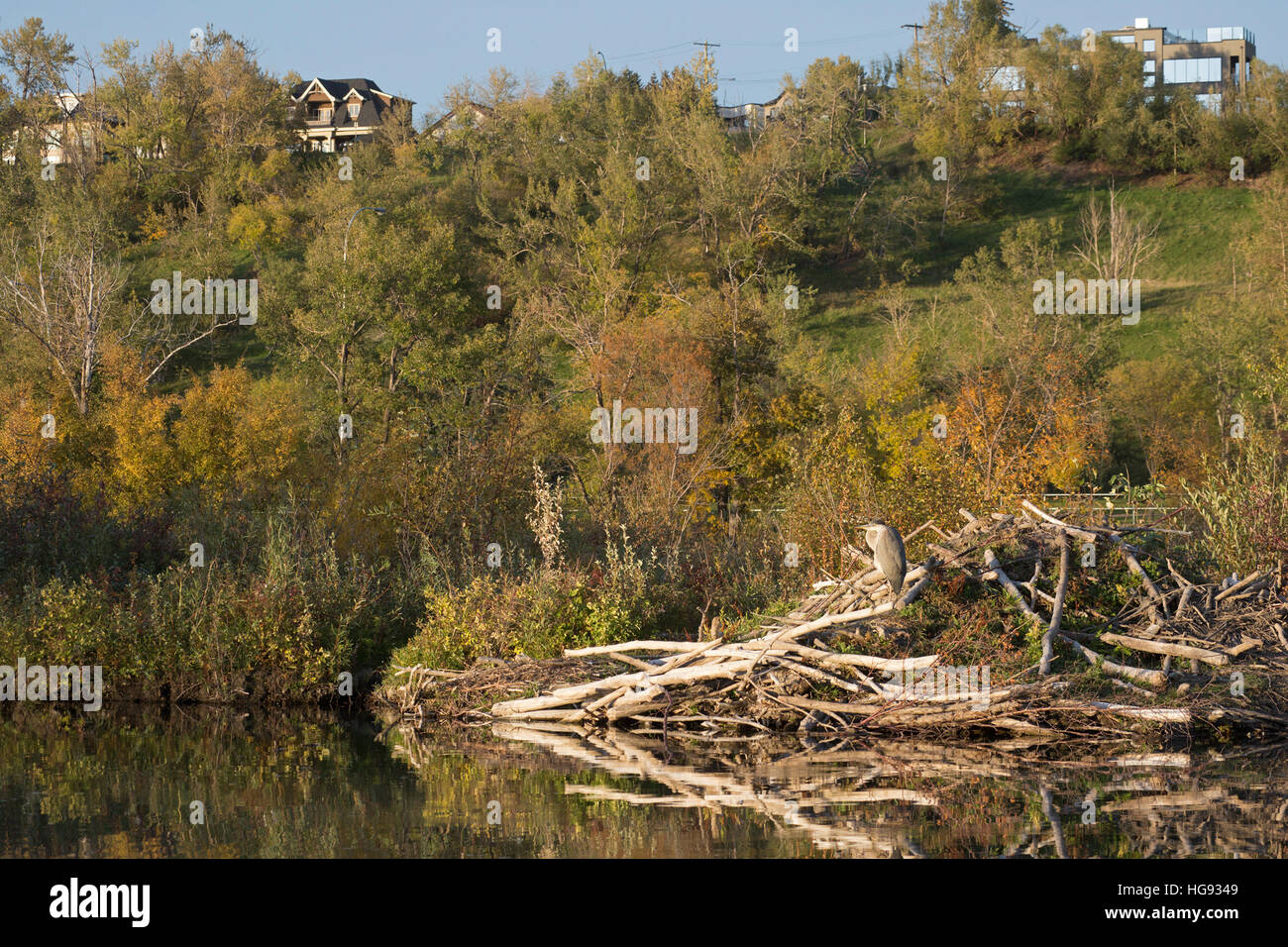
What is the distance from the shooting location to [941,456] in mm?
17703

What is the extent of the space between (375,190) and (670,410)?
144 ft

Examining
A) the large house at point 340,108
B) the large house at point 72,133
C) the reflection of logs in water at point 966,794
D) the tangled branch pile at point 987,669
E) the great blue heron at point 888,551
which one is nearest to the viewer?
the reflection of logs in water at point 966,794

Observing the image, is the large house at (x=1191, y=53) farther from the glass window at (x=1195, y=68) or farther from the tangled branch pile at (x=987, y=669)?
the tangled branch pile at (x=987, y=669)

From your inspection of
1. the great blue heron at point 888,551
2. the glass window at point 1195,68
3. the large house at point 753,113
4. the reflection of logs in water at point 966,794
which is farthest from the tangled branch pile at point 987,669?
the glass window at point 1195,68

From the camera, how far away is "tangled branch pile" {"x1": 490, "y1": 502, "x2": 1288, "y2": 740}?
12320 mm

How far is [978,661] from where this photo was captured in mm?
12867

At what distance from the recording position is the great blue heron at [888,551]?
12.5 meters

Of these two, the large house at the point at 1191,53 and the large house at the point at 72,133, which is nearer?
the large house at the point at 72,133

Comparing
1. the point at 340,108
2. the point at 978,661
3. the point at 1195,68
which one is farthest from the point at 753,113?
the point at 978,661

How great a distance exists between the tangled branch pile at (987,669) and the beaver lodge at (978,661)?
0.07ft

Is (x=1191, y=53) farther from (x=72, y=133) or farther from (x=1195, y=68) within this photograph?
(x=72, y=133)

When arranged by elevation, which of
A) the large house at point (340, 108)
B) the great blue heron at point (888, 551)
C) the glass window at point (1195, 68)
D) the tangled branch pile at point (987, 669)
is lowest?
the tangled branch pile at point (987, 669)

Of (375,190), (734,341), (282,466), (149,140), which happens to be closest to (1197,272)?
(375,190)

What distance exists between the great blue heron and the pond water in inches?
65.8
